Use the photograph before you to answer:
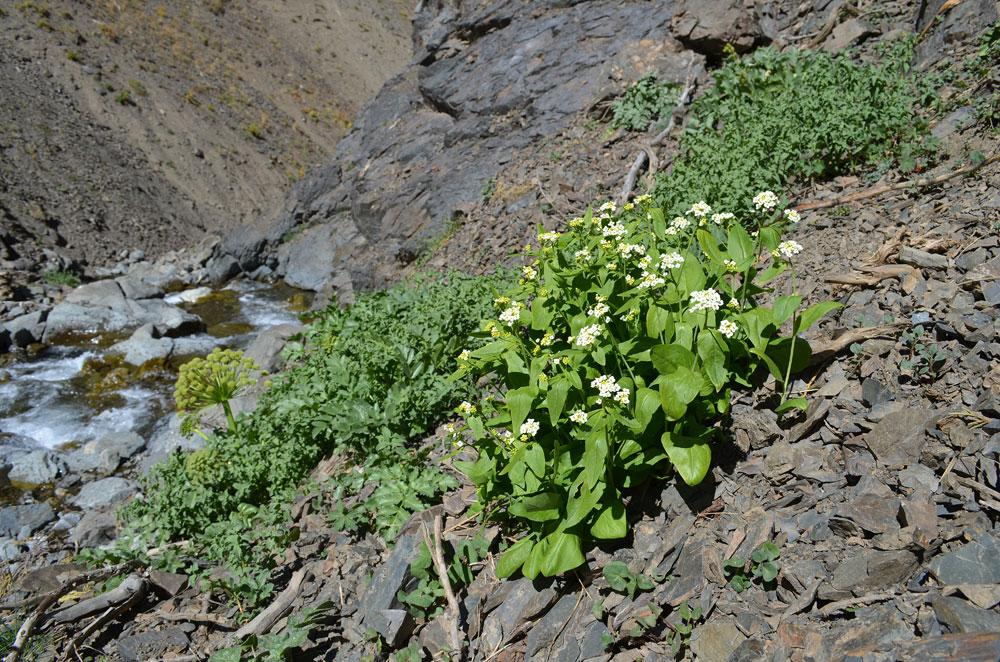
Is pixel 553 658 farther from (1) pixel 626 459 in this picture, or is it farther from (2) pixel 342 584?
(2) pixel 342 584

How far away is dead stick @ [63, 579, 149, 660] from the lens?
12.1 feet

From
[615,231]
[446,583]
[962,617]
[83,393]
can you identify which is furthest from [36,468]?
[962,617]

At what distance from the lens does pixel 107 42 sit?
27.4 metres

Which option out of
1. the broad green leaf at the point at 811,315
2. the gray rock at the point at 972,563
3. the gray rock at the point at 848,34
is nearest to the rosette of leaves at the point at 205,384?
the broad green leaf at the point at 811,315

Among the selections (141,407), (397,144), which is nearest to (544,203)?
(397,144)

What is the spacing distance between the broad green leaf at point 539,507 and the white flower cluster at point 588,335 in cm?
73

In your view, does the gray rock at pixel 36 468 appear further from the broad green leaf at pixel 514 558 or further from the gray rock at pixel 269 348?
the broad green leaf at pixel 514 558

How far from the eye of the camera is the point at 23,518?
7926 mm

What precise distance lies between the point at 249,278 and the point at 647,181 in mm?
14405

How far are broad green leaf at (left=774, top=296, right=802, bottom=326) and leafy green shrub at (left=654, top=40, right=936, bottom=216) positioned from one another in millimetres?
2049

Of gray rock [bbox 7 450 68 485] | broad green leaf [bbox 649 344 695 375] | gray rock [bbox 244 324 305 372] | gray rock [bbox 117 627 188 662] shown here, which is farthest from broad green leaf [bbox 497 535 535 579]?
gray rock [bbox 7 450 68 485]

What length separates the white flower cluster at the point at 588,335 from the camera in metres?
2.90

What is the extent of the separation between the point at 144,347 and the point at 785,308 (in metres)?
12.9

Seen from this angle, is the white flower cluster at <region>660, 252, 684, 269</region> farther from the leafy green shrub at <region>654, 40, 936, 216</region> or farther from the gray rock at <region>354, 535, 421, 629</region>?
the gray rock at <region>354, 535, 421, 629</region>
